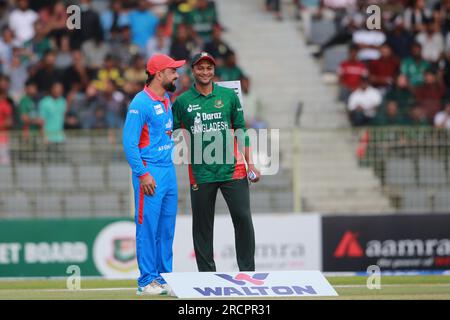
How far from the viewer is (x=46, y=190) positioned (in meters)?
19.4

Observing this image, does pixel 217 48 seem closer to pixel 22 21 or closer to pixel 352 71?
pixel 352 71

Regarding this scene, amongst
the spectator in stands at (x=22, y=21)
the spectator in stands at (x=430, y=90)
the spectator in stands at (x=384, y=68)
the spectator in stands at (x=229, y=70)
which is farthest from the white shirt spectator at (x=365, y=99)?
the spectator in stands at (x=22, y=21)

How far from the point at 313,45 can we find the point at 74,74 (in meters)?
5.76

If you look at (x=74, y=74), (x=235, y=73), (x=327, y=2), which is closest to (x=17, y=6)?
(x=74, y=74)

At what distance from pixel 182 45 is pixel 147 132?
1012 cm

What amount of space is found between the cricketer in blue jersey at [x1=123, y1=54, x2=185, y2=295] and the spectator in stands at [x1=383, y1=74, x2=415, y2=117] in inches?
374

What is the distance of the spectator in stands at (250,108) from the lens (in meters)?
21.2

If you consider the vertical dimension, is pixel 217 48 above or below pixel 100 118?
above

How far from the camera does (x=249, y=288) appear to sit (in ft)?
37.3

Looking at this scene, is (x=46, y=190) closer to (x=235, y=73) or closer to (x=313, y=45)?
(x=235, y=73)

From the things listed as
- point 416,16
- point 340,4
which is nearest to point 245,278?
point 416,16

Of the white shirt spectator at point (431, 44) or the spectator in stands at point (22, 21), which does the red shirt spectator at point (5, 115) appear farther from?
the white shirt spectator at point (431, 44)

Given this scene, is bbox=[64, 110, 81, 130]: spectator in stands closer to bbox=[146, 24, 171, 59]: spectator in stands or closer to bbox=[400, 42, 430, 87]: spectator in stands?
bbox=[146, 24, 171, 59]: spectator in stands

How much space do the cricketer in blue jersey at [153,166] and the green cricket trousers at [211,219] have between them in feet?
1.37
